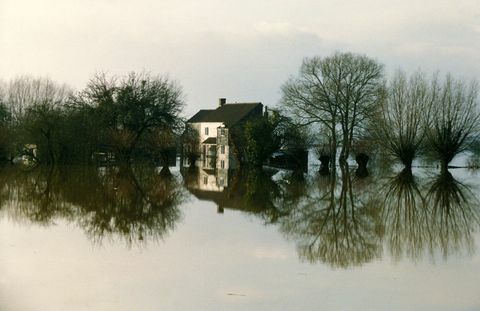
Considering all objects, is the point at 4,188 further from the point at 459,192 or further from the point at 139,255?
the point at 459,192

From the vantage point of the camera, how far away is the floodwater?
21.9 feet

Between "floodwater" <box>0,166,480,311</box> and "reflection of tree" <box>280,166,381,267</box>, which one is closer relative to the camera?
"floodwater" <box>0,166,480,311</box>

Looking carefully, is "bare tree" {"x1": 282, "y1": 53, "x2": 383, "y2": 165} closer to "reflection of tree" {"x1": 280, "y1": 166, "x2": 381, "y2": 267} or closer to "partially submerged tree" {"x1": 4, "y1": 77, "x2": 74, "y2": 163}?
"partially submerged tree" {"x1": 4, "y1": 77, "x2": 74, "y2": 163}

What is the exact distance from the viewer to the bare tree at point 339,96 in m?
44.2

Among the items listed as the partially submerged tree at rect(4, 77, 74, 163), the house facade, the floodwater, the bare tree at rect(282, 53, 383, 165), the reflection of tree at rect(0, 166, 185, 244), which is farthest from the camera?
the house facade

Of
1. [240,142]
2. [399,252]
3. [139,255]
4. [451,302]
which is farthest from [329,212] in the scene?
[240,142]

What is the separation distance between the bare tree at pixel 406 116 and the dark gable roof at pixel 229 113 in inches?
1077

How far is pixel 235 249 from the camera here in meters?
9.66

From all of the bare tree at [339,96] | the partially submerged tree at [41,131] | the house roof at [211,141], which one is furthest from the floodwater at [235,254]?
the house roof at [211,141]

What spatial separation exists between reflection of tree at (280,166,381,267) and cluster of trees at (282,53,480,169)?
18.7 m

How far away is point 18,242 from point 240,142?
33.2 metres

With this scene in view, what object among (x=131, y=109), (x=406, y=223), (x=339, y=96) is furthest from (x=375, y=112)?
(x=406, y=223)

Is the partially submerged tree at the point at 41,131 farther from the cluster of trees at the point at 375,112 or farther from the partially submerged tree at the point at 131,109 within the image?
the cluster of trees at the point at 375,112

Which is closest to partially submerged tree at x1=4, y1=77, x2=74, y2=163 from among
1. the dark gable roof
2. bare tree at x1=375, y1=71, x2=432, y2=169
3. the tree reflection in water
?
the tree reflection in water
